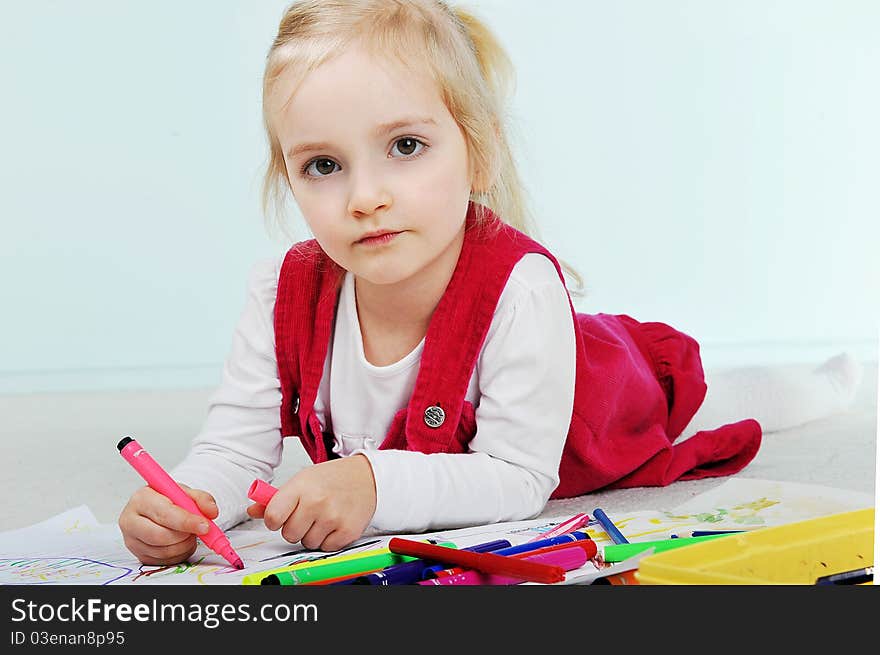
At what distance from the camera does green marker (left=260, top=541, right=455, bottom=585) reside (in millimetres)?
553

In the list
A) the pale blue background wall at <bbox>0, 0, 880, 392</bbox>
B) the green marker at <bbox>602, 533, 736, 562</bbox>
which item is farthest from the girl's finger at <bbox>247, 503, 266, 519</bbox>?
the pale blue background wall at <bbox>0, 0, 880, 392</bbox>

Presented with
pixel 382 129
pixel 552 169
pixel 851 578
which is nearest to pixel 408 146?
pixel 382 129

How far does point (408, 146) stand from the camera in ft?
2.39

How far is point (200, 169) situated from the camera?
1683 mm

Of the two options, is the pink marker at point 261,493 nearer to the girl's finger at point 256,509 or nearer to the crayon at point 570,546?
the girl's finger at point 256,509

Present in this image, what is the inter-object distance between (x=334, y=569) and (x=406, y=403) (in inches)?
10.1

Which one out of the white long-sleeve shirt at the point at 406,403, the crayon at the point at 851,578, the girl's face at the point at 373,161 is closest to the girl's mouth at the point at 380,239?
the girl's face at the point at 373,161

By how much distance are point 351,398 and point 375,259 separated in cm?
14

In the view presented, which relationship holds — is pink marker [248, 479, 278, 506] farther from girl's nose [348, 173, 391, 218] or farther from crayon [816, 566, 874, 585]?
crayon [816, 566, 874, 585]

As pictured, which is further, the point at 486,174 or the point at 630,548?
the point at 486,174

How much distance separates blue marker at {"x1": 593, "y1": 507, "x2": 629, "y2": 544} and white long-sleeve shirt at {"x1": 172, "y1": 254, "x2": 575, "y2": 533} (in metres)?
0.07

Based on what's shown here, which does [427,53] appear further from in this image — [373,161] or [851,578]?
[851,578]
